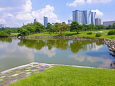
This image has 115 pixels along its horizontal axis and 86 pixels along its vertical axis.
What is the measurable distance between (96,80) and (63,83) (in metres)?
1.58

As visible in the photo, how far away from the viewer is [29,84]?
5.07m

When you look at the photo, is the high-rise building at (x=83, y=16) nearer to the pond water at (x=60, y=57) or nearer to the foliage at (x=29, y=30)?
the foliage at (x=29, y=30)

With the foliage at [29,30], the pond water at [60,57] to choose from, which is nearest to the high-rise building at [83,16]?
the foliage at [29,30]

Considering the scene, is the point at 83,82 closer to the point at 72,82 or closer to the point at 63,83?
the point at 72,82

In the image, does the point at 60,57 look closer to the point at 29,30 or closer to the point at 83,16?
the point at 29,30

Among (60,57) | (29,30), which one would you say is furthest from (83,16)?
(60,57)

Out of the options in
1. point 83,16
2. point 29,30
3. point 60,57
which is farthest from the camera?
point 83,16

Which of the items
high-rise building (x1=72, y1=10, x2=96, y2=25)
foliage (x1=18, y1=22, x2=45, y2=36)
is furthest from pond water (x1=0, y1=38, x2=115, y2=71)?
high-rise building (x1=72, y1=10, x2=96, y2=25)

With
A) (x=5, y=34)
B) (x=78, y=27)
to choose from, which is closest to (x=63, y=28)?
A: (x=78, y=27)

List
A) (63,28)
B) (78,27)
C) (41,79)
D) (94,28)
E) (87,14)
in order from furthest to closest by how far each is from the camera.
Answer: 1. (87,14)
2. (94,28)
3. (63,28)
4. (78,27)
5. (41,79)

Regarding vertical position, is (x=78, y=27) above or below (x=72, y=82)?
above

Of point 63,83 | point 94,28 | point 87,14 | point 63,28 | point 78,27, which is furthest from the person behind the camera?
point 87,14

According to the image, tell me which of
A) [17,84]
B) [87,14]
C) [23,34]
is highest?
[87,14]

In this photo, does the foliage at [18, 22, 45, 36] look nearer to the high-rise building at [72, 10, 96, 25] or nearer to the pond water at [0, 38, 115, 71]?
the pond water at [0, 38, 115, 71]
